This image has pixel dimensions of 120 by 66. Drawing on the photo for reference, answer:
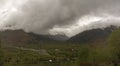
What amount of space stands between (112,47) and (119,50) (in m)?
2.51

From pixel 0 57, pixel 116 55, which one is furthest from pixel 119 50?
pixel 0 57

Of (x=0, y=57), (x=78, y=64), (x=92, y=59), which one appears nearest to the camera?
(x=0, y=57)

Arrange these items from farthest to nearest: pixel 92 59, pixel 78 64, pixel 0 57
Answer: pixel 92 59 < pixel 78 64 < pixel 0 57

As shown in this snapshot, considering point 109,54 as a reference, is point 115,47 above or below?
above

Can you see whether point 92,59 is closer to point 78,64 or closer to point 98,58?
point 98,58

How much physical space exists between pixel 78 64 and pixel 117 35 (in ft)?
56.0

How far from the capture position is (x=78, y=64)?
3580 inches

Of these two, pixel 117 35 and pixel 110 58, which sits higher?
pixel 117 35

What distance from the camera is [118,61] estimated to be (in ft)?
310

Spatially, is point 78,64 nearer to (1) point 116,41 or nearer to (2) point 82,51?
(2) point 82,51

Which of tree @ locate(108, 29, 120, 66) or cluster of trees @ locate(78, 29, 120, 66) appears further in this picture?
cluster of trees @ locate(78, 29, 120, 66)

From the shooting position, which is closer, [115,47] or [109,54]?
[115,47]

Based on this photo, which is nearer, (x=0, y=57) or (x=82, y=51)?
(x=0, y=57)

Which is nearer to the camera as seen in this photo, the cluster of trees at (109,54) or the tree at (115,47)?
the tree at (115,47)
